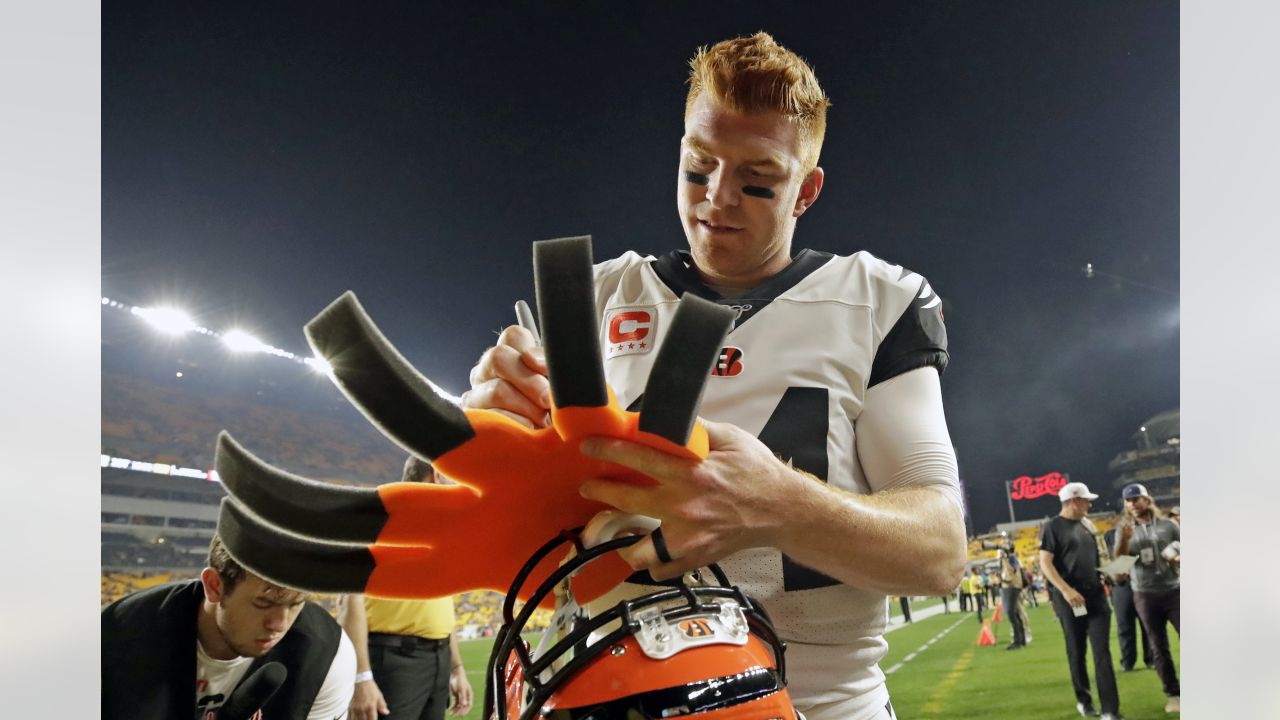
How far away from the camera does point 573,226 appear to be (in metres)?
5.46

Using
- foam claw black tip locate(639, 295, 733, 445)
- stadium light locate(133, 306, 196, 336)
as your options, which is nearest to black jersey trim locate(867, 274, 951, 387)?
foam claw black tip locate(639, 295, 733, 445)

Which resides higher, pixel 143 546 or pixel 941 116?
pixel 941 116

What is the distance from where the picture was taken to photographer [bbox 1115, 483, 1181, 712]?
4.18m

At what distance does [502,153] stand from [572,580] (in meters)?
5.07

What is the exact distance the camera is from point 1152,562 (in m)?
4.20

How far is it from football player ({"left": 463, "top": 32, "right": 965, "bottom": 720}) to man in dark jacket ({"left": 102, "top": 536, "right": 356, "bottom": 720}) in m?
1.35

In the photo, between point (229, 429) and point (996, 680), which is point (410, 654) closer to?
point (996, 680)

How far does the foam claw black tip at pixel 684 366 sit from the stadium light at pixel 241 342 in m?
6.86

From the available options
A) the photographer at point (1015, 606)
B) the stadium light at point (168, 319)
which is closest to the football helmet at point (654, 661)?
the stadium light at point (168, 319)

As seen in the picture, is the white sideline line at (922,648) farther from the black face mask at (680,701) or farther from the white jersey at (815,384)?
the black face mask at (680,701)

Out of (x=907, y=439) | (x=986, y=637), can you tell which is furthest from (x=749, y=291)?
(x=986, y=637)

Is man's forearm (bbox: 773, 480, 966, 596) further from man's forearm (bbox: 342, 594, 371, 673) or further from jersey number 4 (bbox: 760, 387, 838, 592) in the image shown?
man's forearm (bbox: 342, 594, 371, 673)
